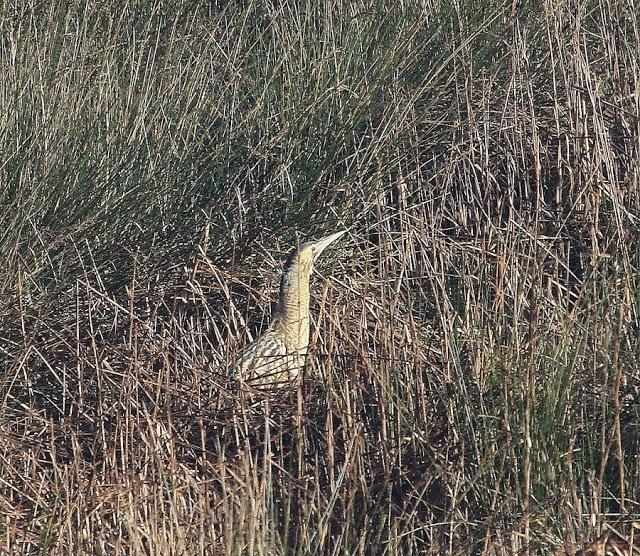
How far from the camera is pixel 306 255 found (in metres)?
4.06

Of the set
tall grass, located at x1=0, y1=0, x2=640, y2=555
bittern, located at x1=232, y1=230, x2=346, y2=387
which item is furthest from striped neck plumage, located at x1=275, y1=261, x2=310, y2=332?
tall grass, located at x1=0, y1=0, x2=640, y2=555

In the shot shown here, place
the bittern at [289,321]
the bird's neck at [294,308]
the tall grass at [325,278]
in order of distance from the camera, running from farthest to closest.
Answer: the bird's neck at [294,308]
the bittern at [289,321]
the tall grass at [325,278]

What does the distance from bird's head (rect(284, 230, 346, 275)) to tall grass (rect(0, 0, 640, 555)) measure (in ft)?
0.59

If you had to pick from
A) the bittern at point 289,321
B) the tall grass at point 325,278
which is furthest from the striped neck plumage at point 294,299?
the tall grass at point 325,278

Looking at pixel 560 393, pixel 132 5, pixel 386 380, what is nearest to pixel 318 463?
pixel 386 380

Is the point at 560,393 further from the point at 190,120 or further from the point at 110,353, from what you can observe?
the point at 190,120

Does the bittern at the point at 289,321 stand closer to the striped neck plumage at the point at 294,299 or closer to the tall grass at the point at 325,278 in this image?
Result: the striped neck plumage at the point at 294,299

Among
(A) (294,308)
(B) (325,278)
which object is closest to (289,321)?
(A) (294,308)

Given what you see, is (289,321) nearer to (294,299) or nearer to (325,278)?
(294,299)

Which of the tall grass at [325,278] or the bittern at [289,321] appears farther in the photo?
the bittern at [289,321]

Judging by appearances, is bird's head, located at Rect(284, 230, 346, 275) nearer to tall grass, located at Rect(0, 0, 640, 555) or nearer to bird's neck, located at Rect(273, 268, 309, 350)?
bird's neck, located at Rect(273, 268, 309, 350)

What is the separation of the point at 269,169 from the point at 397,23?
32.9 inches

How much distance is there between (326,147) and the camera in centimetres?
469

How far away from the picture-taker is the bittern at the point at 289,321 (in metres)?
3.84
